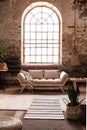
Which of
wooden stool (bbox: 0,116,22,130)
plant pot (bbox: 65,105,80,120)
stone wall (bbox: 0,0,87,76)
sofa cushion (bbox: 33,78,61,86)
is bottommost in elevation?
plant pot (bbox: 65,105,80,120)

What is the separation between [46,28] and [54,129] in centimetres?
759

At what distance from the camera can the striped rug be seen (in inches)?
255

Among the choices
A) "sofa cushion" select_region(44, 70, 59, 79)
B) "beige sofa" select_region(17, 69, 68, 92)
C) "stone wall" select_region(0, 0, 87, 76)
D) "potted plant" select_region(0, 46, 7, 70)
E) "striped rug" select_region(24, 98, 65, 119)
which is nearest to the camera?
"striped rug" select_region(24, 98, 65, 119)

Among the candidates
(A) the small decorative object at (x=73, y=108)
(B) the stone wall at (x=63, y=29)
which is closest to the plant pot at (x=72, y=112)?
(A) the small decorative object at (x=73, y=108)

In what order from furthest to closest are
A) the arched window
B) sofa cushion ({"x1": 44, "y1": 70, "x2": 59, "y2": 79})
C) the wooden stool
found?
the arched window, sofa cushion ({"x1": 44, "y1": 70, "x2": 59, "y2": 79}), the wooden stool

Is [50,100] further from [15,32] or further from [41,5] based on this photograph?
[41,5]

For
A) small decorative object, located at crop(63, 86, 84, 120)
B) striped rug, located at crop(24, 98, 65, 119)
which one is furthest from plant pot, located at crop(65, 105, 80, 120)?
striped rug, located at crop(24, 98, 65, 119)

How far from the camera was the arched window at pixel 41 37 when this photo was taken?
1241cm

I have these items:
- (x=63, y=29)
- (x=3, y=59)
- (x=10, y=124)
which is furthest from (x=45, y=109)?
(x=63, y=29)

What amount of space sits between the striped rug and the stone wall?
3596 millimetres

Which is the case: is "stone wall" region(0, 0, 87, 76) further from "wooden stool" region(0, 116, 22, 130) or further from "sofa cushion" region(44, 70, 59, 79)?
"wooden stool" region(0, 116, 22, 130)

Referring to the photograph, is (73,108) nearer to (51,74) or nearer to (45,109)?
(45,109)

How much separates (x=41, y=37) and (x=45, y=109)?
5728 mm

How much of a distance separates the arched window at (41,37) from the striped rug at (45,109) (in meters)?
3.95
